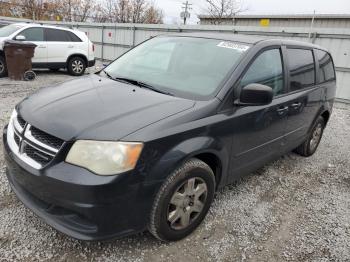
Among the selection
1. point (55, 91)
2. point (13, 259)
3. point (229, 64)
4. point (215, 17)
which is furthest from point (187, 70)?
point (215, 17)

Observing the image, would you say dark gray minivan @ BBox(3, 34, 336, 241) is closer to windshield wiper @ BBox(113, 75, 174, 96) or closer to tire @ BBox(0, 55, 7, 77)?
windshield wiper @ BBox(113, 75, 174, 96)

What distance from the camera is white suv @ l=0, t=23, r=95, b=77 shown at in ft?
31.2

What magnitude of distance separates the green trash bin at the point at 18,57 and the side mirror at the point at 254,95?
7.95 m

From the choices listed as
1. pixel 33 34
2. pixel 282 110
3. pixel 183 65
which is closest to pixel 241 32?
pixel 33 34

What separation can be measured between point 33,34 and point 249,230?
372 inches

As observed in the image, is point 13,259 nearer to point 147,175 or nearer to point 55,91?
point 147,175

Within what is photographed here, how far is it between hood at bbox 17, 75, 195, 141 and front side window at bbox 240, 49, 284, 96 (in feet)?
2.52

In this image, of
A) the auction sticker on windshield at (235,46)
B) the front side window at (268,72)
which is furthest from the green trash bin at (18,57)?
the front side window at (268,72)

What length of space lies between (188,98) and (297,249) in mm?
1636

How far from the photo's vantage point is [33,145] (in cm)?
222

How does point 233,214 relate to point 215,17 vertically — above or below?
below

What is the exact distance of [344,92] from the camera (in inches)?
382

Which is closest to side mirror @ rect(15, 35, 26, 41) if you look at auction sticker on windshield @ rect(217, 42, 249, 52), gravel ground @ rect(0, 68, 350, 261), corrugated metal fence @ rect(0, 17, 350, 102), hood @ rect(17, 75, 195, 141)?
corrugated metal fence @ rect(0, 17, 350, 102)

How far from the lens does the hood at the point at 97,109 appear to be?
84.0 inches
